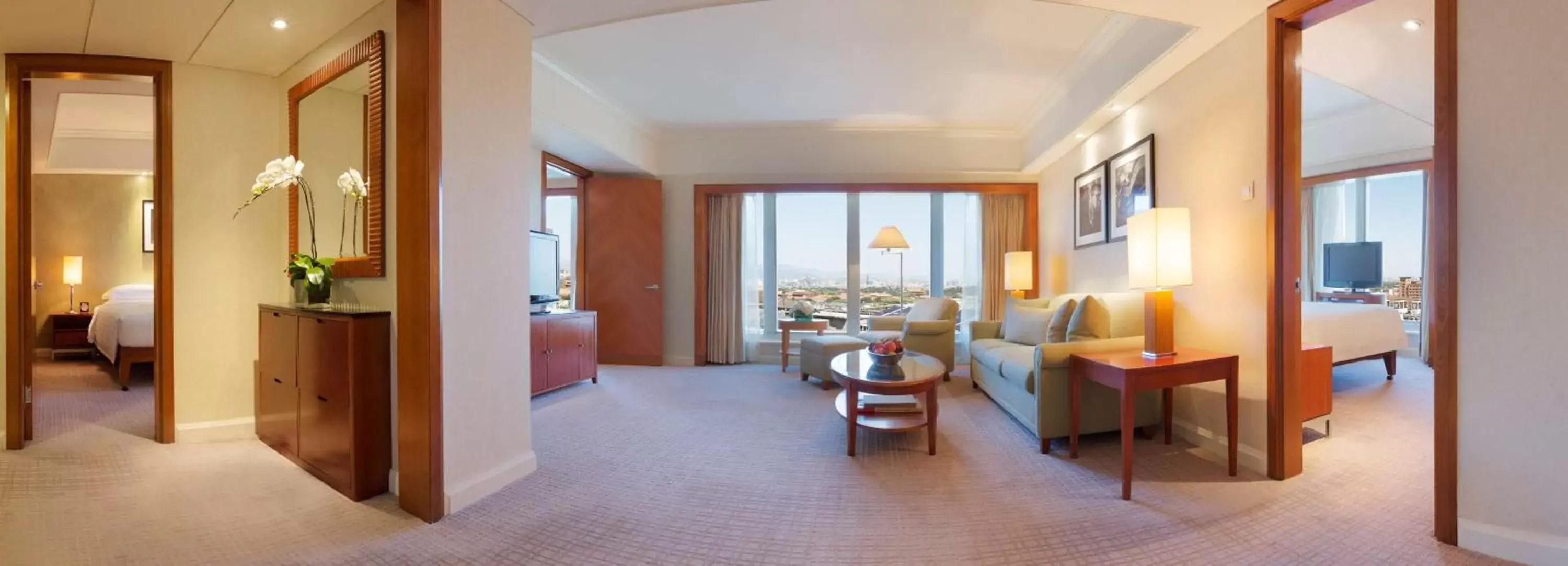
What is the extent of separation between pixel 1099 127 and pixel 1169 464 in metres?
2.69

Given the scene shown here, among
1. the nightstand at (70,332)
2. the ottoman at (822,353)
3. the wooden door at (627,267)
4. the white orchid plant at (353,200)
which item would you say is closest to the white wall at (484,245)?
the white orchid plant at (353,200)

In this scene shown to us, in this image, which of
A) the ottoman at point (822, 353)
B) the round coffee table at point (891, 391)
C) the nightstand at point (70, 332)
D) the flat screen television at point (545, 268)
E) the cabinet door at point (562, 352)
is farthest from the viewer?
the nightstand at point (70, 332)

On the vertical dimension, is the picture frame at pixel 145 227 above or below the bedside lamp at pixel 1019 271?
above

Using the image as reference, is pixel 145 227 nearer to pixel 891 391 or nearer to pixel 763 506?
pixel 763 506

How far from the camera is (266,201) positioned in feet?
10.2

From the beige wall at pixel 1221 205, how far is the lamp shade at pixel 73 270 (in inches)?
408

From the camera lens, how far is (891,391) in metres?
2.78

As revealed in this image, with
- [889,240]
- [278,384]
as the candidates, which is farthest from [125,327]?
[889,240]

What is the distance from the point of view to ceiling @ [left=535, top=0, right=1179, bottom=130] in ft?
10.4

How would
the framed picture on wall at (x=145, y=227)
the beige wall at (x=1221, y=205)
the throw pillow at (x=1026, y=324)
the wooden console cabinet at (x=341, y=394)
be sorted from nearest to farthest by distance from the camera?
the wooden console cabinet at (x=341, y=394), the beige wall at (x=1221, y=205), the throw pillow at (x=1026, y=324), the framed picture on wall at (x=145, y=227)

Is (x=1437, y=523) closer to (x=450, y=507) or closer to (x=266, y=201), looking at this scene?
(x=450, y=507)

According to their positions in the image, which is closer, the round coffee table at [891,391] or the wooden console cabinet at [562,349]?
the round coffee table at [891,391]

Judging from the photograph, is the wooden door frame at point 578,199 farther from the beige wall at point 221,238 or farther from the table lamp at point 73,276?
the table lamp at point 73,276

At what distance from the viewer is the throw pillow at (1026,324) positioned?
Result: 3.93 m
